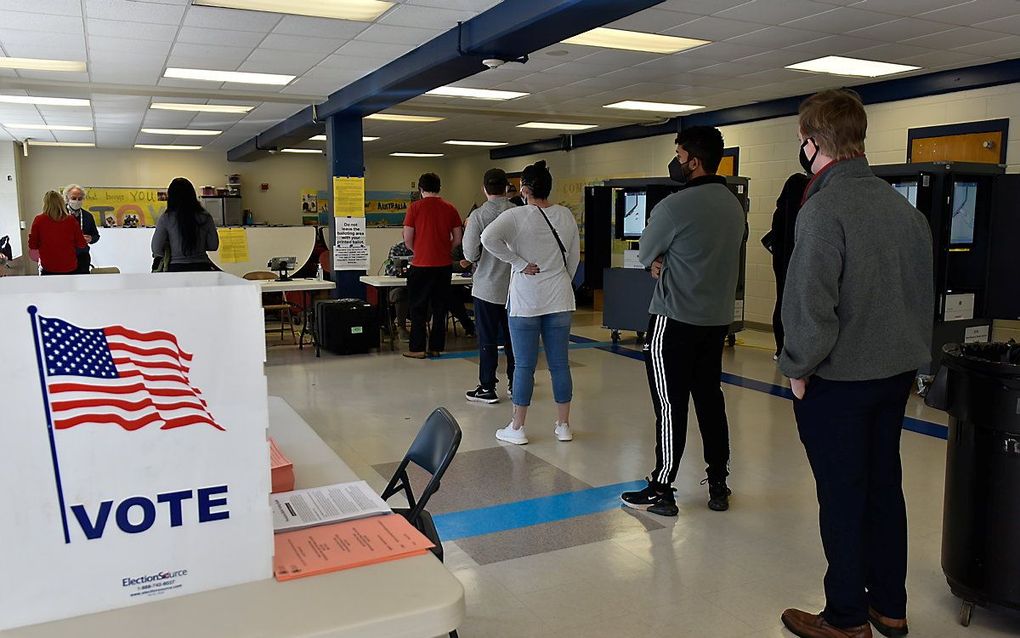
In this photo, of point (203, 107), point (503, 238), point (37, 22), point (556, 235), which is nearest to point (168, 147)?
point (203, 107)

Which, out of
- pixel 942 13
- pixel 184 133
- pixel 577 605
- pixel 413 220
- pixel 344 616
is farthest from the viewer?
pixel 184 133

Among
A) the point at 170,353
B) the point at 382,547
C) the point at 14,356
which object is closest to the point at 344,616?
the point at 382,547

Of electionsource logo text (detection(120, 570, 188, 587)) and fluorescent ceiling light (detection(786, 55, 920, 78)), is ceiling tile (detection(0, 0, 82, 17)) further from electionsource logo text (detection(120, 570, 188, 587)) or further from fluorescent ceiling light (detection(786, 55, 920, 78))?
fluorescent ceiling light (detection(786, 55, 920, 78))

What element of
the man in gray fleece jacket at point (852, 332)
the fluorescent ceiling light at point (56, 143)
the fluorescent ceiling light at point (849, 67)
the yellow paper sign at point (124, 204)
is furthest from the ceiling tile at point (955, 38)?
the fluorescent ceiling light at point (56, 143)

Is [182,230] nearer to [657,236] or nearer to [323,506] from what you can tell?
[657,236]

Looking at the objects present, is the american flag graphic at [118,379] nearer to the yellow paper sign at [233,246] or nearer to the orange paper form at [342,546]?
the orange paper form at [342,546]

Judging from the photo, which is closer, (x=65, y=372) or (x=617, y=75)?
(x=65, y=372)

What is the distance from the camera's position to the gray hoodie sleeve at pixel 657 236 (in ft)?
10.9

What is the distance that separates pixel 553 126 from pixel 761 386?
22.8 feet

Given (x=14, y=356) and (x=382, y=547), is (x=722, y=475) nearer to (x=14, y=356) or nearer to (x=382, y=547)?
(x=382, y=547)

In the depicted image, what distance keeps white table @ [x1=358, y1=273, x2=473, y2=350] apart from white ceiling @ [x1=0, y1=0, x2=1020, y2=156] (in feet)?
6.46

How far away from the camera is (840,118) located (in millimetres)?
2262

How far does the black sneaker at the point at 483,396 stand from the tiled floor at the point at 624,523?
2.8 inches

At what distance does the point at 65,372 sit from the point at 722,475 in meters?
3.10
